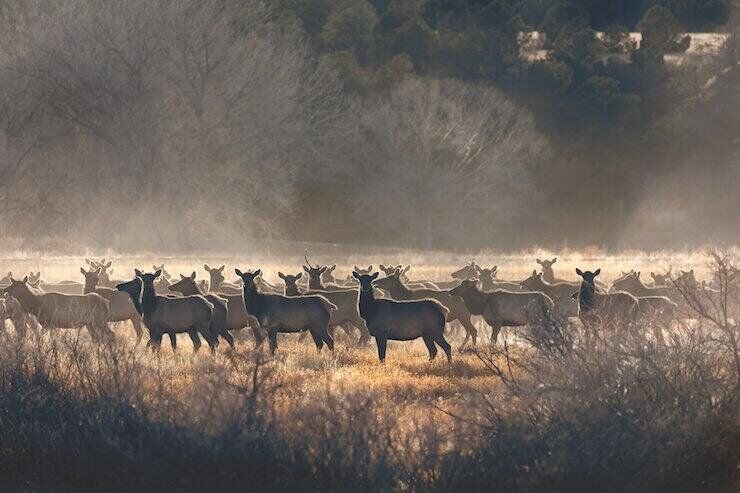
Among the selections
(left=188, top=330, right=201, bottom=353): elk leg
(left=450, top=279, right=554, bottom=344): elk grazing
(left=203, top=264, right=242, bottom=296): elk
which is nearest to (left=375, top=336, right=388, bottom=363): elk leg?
(left=450, top=279, right=554, bottom=344): elk grazing

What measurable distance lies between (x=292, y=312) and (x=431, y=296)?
3563 mm

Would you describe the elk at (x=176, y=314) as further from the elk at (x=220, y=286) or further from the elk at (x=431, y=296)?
the elk at (x=220, y=286)

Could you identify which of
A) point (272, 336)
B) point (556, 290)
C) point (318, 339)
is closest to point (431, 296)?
point (556, 290)

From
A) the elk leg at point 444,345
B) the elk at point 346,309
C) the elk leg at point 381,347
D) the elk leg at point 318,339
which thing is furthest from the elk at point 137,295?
the elk leg at point 444,345

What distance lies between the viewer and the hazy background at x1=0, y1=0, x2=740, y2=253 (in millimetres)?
54594

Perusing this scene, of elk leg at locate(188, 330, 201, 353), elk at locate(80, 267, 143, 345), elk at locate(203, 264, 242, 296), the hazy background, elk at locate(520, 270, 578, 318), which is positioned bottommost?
elk leg at locate(188, 330, 201, 353)

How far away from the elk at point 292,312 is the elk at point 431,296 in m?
2.92

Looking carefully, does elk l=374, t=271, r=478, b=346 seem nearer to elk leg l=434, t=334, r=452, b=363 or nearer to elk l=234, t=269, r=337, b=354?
elk leg l=434, t=334, r=452, b=363

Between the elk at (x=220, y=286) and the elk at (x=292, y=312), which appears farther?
the elk at (x=220, y=286)

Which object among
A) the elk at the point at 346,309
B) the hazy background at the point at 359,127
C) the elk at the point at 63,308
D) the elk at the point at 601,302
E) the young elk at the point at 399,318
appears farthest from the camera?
the hazy background at the point at 359,127

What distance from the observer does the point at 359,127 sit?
211ft

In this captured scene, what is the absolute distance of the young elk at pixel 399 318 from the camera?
1888 centimetres

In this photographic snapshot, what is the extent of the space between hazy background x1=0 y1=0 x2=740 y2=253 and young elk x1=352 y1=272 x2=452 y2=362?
31.3 metres

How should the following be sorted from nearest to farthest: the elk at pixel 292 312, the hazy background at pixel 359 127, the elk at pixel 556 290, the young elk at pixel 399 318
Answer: the young elk at pixel 399 318 → the elk at pixel 292 312 → the elk at pixel 556 290 → the hazy background at pixel 359 127
